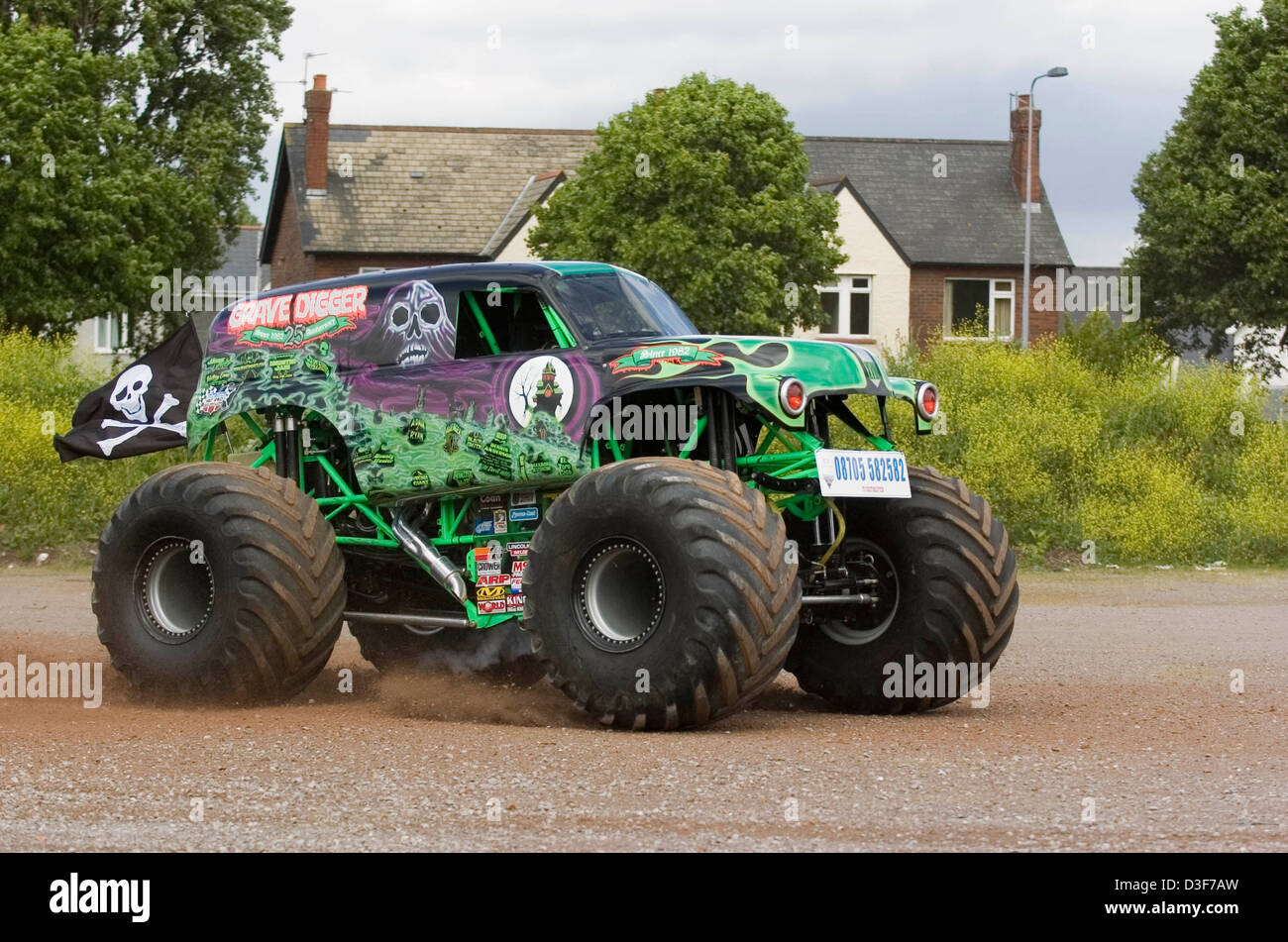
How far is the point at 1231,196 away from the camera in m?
46.9

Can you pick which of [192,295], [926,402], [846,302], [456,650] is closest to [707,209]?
[192,295]

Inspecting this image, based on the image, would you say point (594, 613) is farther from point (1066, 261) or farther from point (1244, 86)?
point (1066, 261)

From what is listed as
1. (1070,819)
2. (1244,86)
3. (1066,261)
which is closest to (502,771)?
(1070,819)

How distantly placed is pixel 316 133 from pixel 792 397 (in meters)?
45.9

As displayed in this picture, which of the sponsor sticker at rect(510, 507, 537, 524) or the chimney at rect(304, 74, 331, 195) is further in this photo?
the chimney at rect(304, 74, 331, 195)

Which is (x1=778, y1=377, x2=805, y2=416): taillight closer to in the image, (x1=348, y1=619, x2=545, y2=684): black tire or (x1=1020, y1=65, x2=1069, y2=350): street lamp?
(x1=348, y1=619, x2=545, y2=684): black tire

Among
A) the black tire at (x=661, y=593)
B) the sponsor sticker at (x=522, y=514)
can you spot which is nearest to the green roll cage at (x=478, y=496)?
the sponsor sticker at (x=522, y=514)

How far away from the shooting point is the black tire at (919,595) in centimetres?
1089

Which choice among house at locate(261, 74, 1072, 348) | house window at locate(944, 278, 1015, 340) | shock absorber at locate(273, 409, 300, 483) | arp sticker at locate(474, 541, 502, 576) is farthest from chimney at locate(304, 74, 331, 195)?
arp sticker at locate(474, 541, 502, 576)

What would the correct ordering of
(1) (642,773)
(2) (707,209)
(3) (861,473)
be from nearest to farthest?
(1) (642,773) → (3) (861,473) → (2) (707,209)

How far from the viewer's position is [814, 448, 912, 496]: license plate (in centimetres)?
1026

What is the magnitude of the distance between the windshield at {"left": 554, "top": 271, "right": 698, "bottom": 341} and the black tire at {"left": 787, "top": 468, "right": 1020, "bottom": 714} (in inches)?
64.3

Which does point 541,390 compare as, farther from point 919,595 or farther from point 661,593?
point 919,595

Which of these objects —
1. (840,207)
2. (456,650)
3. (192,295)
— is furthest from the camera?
(840,207)
